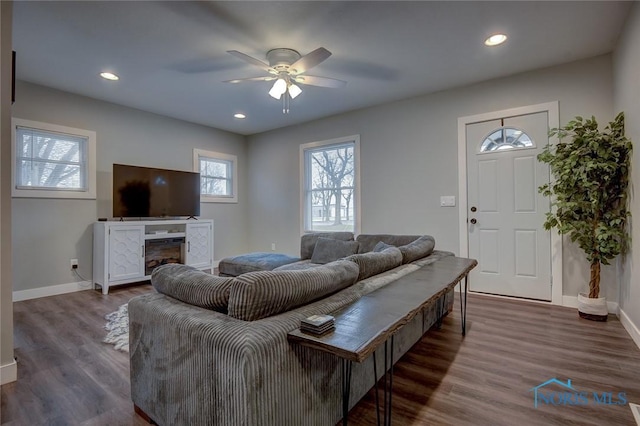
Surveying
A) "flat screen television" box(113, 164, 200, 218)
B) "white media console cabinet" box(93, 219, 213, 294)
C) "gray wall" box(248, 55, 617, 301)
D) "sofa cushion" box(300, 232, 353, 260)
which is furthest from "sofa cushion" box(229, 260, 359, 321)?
"flat screen television" box(113, 164, 200, 218)

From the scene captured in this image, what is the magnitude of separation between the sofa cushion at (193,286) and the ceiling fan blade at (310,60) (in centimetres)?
195

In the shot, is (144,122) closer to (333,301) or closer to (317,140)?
(317,140)

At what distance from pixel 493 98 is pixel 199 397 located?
13.9ft

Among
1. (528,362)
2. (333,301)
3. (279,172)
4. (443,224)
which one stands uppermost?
(279,172)

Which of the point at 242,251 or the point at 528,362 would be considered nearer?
the point at 528,362

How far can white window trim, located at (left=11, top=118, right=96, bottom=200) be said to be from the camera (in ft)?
12.0

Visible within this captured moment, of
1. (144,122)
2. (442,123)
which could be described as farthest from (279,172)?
(442,123)

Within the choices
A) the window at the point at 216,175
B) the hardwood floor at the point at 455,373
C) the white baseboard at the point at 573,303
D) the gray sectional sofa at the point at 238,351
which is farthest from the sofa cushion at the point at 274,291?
the window at the point at 216,175

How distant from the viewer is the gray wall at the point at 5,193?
74.4 inches

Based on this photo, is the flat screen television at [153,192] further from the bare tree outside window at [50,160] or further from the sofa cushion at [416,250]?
the sofa cushion at [416,250]

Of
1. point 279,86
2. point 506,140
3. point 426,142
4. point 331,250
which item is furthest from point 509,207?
point 279,86

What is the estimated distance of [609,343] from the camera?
2.42 metres

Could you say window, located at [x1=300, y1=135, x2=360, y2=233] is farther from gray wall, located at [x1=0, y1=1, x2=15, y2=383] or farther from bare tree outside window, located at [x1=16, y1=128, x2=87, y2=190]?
gray wall, located at [x1=0, y1=1, x2=15, y2=383]

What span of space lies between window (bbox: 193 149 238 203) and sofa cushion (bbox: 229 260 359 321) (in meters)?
4.71
